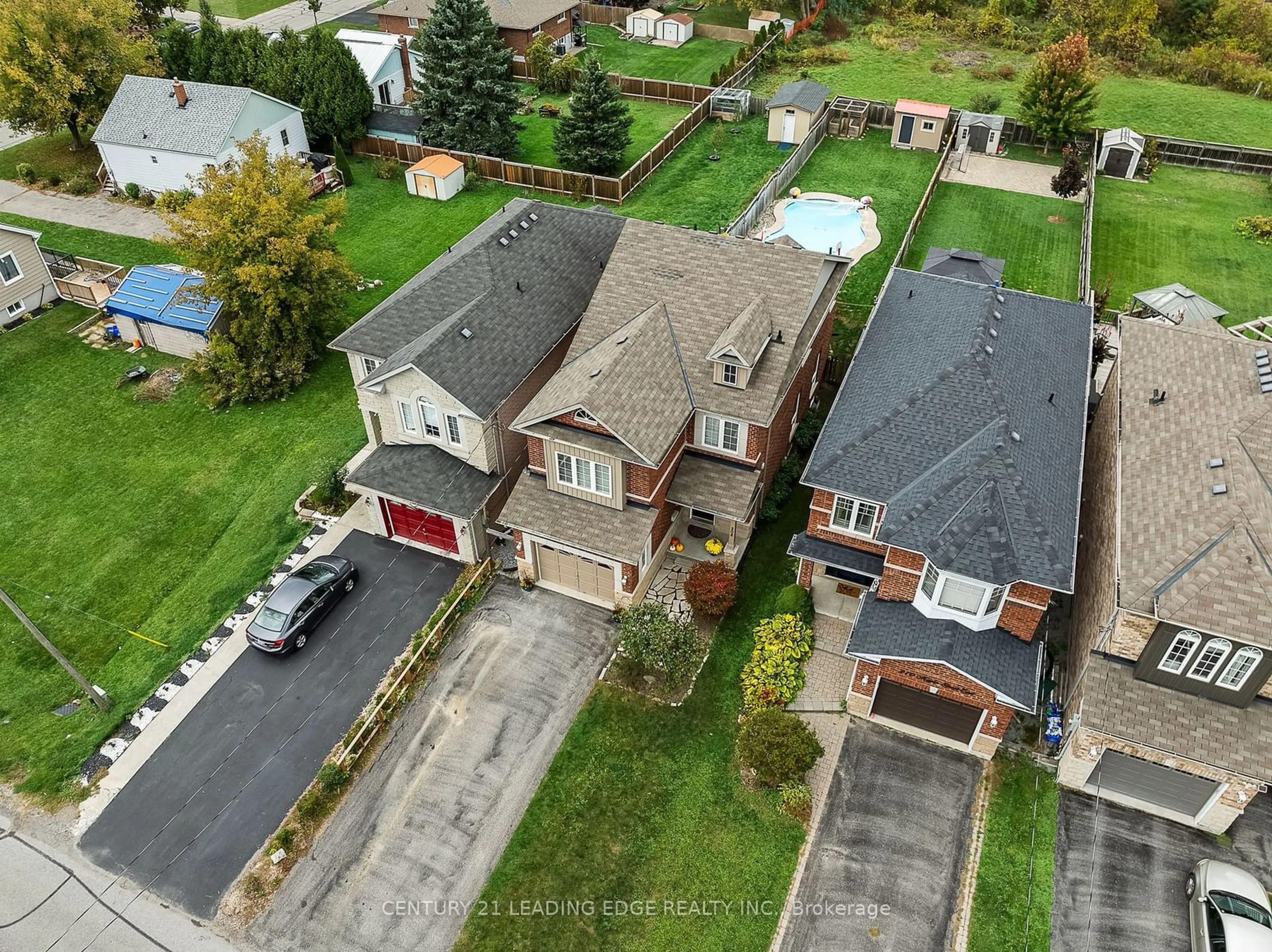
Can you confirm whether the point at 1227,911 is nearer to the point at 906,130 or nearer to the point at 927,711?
the point at 927,711

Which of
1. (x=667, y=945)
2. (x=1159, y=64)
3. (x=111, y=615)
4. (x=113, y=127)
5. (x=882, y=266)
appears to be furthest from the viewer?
(x=1159, y=64)

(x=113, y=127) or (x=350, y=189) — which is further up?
(x=113, y=127)

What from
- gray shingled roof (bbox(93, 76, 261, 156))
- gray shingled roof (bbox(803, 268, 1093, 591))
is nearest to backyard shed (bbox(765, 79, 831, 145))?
gray shingled roof (bbox(803, 268, 1093, 591))

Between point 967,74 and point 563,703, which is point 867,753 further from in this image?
point 967,74

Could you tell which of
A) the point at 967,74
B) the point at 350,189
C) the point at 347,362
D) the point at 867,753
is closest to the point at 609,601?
the point at 867,753

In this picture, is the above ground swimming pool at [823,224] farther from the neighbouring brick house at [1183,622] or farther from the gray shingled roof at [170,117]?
the gray shingled roof at [170,117]

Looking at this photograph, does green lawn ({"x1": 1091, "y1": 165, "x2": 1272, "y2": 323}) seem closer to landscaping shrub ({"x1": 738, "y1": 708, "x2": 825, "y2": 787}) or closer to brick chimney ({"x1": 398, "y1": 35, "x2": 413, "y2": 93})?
landscaping shrub ({"x1": 738, "y1": 708, "x2": 825, "y2": 787})
